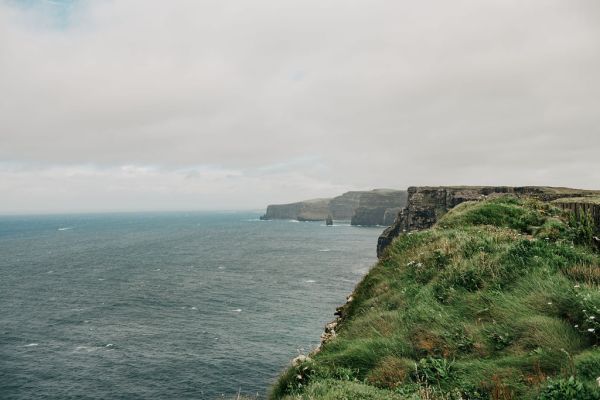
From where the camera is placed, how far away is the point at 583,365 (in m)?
6.79

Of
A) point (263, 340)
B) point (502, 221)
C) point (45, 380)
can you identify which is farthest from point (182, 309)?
point (502, 221)

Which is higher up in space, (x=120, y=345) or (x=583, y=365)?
(x=583, y=365)

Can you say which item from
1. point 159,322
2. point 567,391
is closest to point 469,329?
point 567,391

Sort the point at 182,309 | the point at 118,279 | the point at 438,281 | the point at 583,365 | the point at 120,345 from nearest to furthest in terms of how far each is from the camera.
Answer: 1. the point at 583,365
2. the point at 438,281
3. the point at 120,345
4. the point at 182,309
5. the point at 118,279

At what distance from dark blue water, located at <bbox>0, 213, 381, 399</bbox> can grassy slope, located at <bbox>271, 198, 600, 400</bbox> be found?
193 cm

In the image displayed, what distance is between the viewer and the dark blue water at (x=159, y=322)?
4025 cm

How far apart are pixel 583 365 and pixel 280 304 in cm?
6414

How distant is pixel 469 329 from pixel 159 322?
58239 millimetres

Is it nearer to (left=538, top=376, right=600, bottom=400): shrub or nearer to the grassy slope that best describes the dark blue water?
the grassy slope

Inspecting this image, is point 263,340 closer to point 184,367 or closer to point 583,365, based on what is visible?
point 184,367

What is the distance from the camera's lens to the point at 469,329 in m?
9.27

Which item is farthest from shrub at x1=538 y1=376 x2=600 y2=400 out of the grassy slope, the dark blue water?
the dark blue water

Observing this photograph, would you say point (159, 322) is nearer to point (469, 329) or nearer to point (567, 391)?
point (469, 329)

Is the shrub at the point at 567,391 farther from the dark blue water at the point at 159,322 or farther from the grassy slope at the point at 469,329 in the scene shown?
the dark blue water at the point at 159,322
